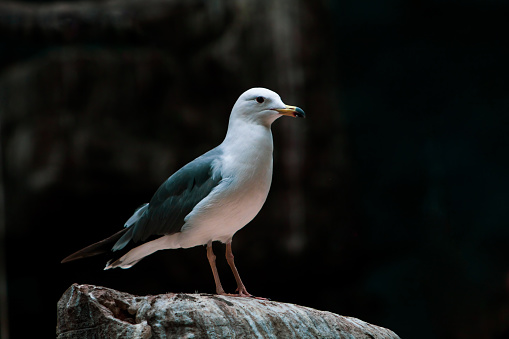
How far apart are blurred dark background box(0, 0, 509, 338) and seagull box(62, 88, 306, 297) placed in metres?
3.36

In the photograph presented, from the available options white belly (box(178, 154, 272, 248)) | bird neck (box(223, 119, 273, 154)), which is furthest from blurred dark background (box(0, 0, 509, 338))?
white belly (box(178, 154, 272, 248))

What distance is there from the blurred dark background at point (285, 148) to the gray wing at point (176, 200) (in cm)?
335

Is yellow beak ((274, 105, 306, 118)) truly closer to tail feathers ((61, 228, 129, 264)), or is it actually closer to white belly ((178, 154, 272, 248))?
white belly ((178, 154, 272, 248))

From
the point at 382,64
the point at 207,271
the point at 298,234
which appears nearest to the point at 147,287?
the point at 207,271

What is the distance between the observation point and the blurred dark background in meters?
6.58

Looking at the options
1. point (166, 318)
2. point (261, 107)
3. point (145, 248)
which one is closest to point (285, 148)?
point (261, 107)

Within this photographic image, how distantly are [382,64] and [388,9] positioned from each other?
26.3 inches

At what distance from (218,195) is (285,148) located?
3678mm

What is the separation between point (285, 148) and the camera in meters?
6.67

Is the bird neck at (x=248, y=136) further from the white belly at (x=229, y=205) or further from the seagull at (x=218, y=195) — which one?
the white belly at (x=229, y=205)

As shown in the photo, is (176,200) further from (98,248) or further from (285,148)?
(285,148)

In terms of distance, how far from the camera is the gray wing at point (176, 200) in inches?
124

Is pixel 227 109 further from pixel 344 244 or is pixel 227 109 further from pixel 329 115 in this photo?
pixel 344 244

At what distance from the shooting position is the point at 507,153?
22.3 feet
